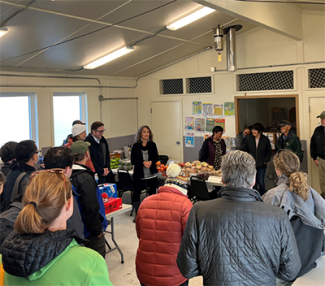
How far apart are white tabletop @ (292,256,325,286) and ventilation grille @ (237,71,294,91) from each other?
507cm

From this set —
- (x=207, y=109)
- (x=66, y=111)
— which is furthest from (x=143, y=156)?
(x=207, y=109)

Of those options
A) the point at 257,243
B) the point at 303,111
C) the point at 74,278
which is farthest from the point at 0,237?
the point at 303,111

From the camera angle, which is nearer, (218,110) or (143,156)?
(143,156)

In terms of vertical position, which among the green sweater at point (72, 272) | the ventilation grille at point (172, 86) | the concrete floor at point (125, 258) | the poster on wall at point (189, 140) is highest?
the ventilation grille at point (172, 86)

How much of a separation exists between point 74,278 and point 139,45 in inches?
228

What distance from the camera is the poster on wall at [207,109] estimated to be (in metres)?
8.02

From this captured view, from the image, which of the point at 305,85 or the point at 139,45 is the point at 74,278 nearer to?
the point at 139,45

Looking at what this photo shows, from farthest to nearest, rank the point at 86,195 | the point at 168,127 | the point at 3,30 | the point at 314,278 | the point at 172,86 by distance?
the point at 168,127 < the point at 172,86 < the point at 3,30 < the point at 86,195 < the point at 314,278

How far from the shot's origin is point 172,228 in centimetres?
247

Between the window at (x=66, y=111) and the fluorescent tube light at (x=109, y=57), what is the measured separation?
1.00 m

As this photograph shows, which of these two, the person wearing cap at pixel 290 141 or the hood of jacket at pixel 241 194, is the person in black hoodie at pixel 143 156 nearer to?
the person wearing cap at pixel 290 141

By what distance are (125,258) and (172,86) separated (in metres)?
5.16

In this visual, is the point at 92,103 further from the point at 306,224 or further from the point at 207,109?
the point at 306,224

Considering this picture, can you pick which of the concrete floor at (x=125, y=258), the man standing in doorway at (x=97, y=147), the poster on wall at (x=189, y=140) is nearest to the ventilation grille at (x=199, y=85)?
the poster on wall at (x=189, y=140)
